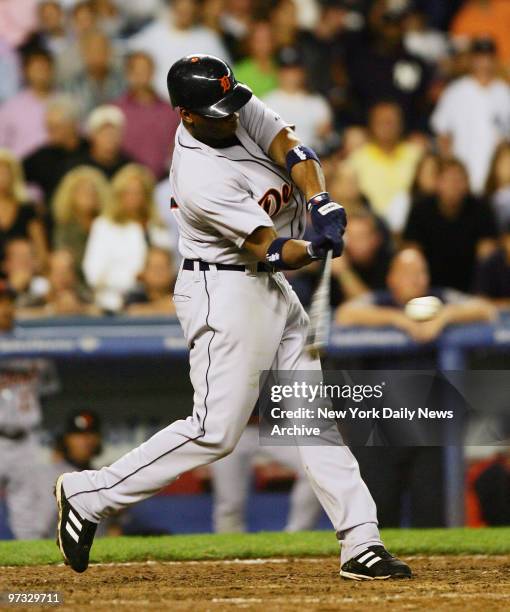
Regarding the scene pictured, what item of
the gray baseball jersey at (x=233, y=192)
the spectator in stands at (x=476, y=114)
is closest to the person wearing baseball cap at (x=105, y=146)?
the spectator in stands at (x=476, y=114)

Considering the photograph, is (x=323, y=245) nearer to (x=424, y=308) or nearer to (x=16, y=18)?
(x=424, y=308)

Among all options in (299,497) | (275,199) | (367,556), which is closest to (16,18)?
(299,497)

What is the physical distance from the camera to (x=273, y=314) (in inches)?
168

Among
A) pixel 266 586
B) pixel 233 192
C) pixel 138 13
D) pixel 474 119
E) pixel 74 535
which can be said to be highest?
pixel 138 13

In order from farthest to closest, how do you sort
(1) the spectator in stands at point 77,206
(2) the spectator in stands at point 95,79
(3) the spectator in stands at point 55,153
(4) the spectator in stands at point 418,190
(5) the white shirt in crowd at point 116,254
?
(2) the spectator in stands at point 95,79
(3) the spectator in stands at point 55,153
(4) the spectator in stands at point 418,190
(1) the spectator in stands at point 77,206
(5) the white shirt in crowd at point 116,254

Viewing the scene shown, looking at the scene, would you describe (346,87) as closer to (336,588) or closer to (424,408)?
(424,408)

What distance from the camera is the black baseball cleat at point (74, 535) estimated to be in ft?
14.0

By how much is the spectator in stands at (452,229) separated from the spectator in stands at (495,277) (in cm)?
10

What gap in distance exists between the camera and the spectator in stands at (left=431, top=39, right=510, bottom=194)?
903 cm

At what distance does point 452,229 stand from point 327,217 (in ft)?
13.7

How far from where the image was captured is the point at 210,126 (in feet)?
13.6

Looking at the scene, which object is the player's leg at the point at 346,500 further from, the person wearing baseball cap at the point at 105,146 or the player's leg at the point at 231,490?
the person wearing baseball cap at the point at 105,146

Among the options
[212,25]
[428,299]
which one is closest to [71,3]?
[212,25]

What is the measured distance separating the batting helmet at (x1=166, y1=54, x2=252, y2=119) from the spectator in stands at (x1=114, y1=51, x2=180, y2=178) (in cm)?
472
